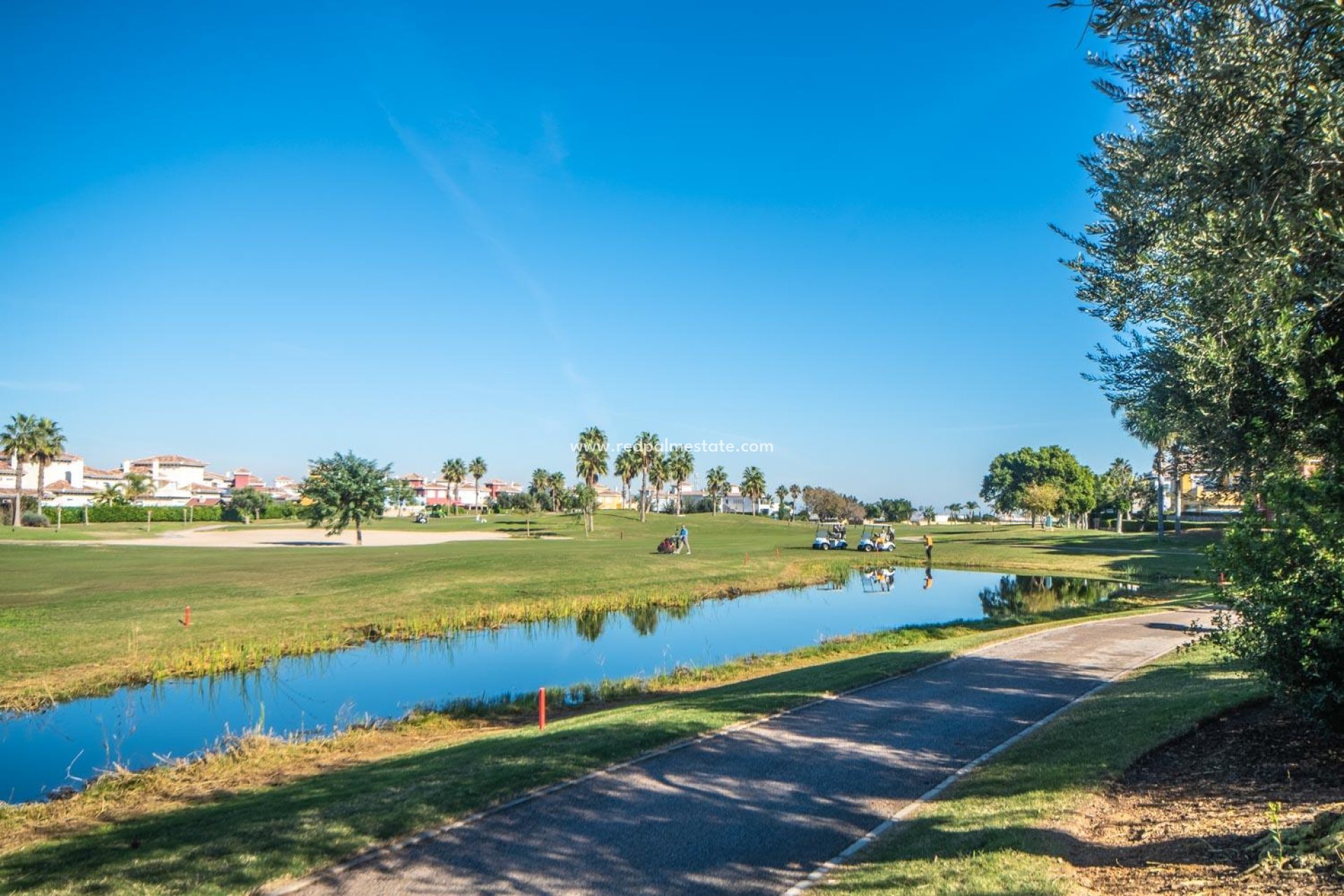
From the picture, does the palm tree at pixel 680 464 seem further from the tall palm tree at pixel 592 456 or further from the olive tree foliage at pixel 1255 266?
the olive tree foliage at pixel 1255 266

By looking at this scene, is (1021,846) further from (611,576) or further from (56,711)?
(611,576)

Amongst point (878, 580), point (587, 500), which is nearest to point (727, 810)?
point (878, 580)

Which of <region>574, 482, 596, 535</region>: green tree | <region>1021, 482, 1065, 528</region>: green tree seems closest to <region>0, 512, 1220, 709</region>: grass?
<region>574, 482, 596, 535</region>: green tree

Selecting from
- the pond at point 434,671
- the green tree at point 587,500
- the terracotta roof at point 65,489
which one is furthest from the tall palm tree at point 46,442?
the pond at point 434,671

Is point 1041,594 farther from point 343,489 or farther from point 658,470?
point 658,470

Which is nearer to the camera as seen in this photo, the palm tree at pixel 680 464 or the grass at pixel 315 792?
the grass at pixel 315 792

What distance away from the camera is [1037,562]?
59750 mm

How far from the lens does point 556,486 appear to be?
131625 millimetres

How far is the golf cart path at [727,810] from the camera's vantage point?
8156mm

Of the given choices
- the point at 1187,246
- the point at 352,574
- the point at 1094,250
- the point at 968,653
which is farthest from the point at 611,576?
the point at 1187,246

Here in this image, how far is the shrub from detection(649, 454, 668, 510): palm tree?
4816 inches

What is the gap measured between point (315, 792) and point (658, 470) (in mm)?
122213

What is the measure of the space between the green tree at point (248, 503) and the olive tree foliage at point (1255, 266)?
117848 millimetres

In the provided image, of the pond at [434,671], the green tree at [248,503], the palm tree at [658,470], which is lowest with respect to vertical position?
the pond at [434,671]
